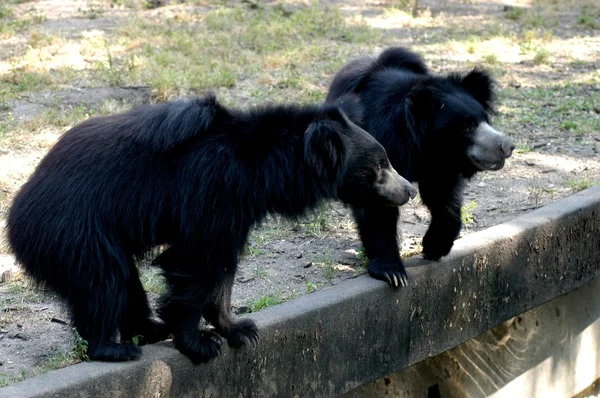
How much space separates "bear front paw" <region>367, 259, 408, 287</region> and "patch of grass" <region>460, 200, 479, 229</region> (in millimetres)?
1408

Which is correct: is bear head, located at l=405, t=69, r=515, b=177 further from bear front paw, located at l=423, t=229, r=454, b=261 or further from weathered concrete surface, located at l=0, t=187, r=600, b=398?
weathered concrete surface, located at l=0, t=187, r=600, b=398

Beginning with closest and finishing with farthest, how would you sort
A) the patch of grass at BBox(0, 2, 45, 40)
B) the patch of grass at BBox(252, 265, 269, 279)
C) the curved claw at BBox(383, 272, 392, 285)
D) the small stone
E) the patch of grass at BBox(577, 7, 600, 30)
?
the small stone → the curved claw at BBox(383, 272, 392, 285) → the patch of grass at BBox(252, 265, 269, 279) → the patch of grass at BBox(0, 2, 45, 40) → the patch of grass at BBox(577, 7, 600, 30)

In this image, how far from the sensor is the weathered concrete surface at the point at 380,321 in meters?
3.49

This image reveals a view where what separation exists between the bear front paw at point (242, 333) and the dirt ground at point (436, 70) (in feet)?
2.13

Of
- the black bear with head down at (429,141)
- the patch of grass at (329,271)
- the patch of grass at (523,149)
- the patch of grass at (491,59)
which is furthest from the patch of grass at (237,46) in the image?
the black bear with head down at (429,141)

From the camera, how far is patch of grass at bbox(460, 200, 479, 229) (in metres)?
5.86

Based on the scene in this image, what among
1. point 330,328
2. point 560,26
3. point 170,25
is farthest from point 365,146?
point 560,26

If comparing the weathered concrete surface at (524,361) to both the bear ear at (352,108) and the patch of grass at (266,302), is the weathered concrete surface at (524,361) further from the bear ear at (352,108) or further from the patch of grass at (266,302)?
the bear ear at (352,108)

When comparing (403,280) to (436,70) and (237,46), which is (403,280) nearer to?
(436,70)

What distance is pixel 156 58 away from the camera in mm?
8625

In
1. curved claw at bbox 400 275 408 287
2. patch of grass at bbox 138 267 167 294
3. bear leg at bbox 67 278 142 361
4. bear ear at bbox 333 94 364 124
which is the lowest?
patch of grass at bbox 138 267 167 294

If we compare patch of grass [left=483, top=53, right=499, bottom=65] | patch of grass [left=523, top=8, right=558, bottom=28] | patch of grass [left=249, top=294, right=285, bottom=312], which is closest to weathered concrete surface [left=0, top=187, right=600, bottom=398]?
patch of grass [left=249, top=294, right=285, bottom=312]

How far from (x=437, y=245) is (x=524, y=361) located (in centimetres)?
141

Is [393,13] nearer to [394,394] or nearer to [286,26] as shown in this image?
[286,26]
